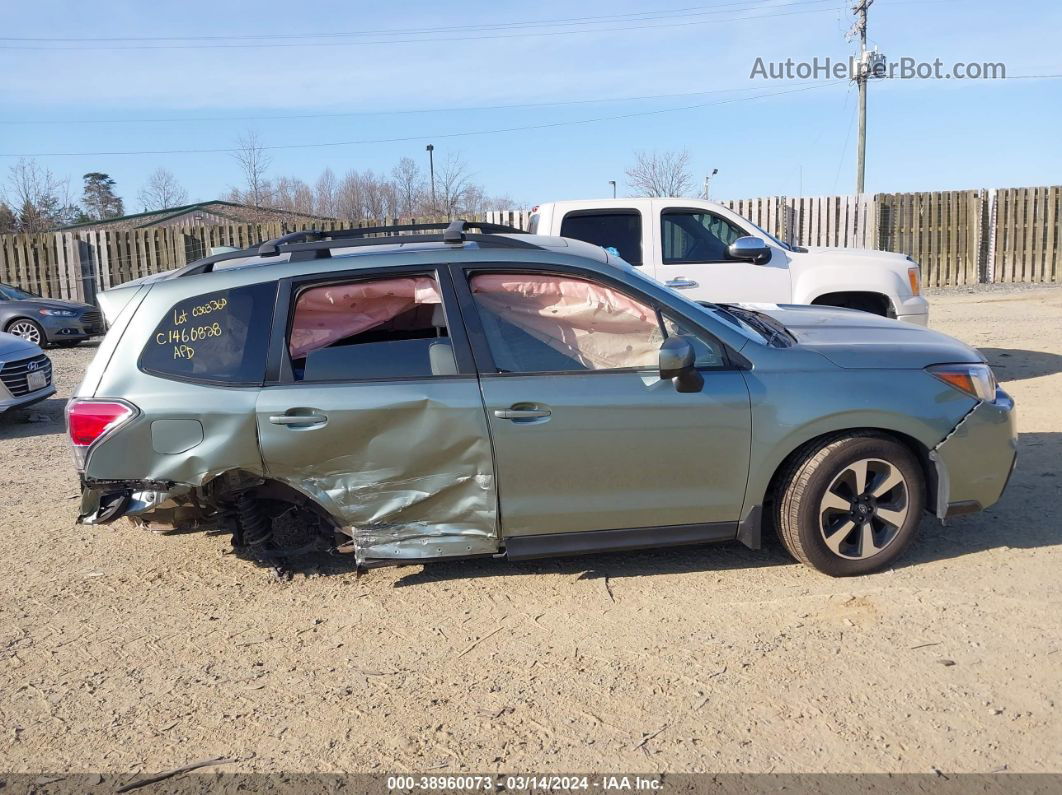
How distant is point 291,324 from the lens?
4500 millimetres

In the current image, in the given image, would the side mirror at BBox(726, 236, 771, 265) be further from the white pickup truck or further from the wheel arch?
the wheel arch

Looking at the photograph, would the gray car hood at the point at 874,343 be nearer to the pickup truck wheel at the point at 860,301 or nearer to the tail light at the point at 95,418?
the tail light at the point at 95,418

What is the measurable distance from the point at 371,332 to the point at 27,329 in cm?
1392

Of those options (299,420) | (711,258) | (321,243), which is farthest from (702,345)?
(711,258)

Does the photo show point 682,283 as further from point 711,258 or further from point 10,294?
point 10,294

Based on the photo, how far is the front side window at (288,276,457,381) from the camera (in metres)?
4.43

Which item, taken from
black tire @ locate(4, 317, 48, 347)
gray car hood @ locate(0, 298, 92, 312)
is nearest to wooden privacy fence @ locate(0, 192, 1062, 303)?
gray car hood @ locate(0, 298, 92, 312)

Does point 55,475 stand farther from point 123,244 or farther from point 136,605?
point 123,244

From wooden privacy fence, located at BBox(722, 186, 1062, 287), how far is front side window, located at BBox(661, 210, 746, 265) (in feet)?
37.0

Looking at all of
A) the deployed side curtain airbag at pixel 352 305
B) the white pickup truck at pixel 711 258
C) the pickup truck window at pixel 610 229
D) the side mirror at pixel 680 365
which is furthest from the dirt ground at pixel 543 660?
the pickup truck window at pixel 610 229

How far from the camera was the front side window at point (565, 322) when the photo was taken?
4.49 meters

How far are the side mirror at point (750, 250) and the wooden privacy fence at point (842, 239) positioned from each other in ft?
38.3

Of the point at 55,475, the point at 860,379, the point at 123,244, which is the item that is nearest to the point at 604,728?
the point at 860,379

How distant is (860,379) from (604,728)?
2.21 meters
